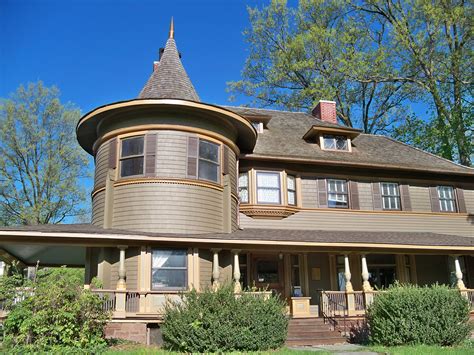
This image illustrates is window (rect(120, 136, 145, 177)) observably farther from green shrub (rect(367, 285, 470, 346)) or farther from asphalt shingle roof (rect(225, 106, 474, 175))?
green shrub (rect(367, 285, 470, 346))

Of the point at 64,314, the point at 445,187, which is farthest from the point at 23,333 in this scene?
the point at 445,187

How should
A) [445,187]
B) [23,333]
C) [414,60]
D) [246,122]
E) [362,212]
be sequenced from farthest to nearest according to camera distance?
[414,60], [445,187], [362,212], [246,122], [23,333]

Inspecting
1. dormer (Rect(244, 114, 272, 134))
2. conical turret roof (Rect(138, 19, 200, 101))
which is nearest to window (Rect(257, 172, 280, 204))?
dormer (Rect(244, 114, 272, 134))

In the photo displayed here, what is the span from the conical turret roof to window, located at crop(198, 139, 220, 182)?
1.79m

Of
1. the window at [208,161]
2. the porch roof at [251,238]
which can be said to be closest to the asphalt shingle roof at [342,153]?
the window at [208,161]

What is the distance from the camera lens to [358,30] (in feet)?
111

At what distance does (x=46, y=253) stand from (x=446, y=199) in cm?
1599

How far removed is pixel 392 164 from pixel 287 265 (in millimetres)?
6053

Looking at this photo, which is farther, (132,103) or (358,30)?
(358,30)

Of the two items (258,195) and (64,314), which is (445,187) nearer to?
(258,195)

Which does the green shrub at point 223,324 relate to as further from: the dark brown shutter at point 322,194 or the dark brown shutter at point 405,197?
the dark brown shutter at point 405,197

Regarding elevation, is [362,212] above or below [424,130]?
below

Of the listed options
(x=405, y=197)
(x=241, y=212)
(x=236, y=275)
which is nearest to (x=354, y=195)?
(x=405, y=197)

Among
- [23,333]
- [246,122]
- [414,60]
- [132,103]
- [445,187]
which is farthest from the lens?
[414,60]
